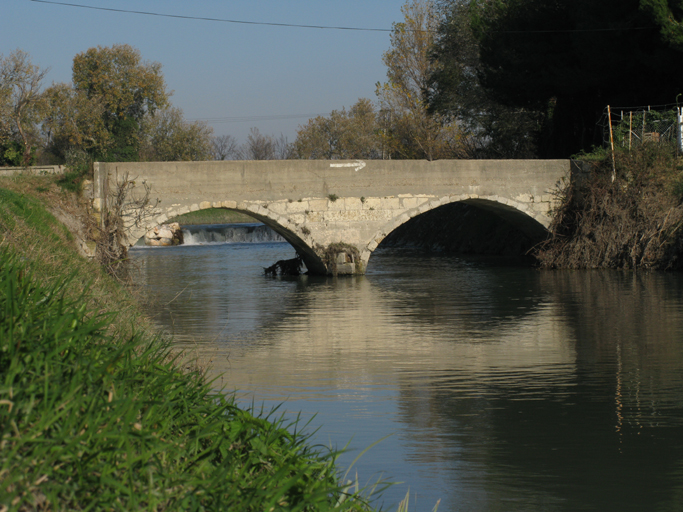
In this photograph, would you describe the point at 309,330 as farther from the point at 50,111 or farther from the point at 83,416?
the point at 50,111

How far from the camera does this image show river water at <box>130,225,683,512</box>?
473 cm

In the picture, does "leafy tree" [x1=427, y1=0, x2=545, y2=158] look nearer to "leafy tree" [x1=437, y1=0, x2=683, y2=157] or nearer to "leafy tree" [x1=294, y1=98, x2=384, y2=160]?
"leafy tree" [x1=437, y1=0, x2=683, y2=157]

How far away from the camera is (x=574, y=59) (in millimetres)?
23672

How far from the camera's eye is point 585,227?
18.9m

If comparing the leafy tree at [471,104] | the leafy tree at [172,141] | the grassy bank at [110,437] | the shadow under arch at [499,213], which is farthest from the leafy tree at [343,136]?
the grassy bank at [110,437]

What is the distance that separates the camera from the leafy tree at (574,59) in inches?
827

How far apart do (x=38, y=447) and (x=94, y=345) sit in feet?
3.03

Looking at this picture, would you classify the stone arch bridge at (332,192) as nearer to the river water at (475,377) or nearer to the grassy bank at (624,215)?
the grassy bank at (624,215)

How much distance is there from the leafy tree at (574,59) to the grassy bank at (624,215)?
3.58 metres

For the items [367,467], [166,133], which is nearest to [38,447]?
[367,467]

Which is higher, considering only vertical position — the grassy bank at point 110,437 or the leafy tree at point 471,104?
the leafy tree at point 471,104

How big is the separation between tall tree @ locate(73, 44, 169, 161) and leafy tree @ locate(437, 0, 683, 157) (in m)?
24.2

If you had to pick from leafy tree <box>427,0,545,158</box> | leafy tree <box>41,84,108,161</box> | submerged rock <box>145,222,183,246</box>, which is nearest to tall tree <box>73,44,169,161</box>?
leafy tree <box>41,84,108,161</box>

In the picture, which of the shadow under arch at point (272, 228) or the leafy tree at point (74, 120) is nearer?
the shadow under arch at point (272, 228)
